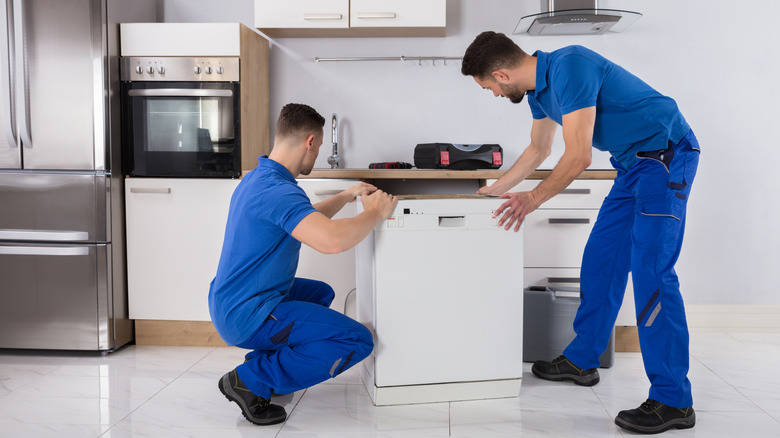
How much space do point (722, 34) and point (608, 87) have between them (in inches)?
70.5

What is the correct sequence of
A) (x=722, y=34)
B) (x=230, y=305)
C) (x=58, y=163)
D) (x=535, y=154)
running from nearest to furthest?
(x=230, y=305) → (x=535, y=154) → (x=58, y=163) → (x=722, y=34)

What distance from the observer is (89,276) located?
2836 millimetres

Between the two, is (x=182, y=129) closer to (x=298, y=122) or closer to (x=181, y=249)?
(x=181, y=249)

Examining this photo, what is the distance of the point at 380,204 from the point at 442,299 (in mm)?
394

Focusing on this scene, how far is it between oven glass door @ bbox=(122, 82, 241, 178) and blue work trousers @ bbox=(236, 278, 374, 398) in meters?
1.13

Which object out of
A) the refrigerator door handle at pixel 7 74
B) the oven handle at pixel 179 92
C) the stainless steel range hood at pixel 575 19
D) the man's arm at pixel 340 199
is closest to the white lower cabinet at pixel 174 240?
the oven handle at pixel 179 92

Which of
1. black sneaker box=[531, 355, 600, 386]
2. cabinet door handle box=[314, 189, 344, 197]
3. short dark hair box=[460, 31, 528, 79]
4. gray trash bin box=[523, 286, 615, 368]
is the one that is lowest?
black sneaker box=[531, 355, 600, 386]

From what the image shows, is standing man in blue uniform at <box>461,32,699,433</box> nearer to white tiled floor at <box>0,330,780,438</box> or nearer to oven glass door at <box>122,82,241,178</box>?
white tiled floor at <box>0,330,780,438</box>

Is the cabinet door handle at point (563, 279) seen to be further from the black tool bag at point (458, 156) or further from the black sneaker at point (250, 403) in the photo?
the black sneaker at point (250, 403)

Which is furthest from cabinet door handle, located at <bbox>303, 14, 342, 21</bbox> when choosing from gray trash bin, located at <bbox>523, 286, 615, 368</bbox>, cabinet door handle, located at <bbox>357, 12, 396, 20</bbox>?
gray trash bin, located at <bbox>523, 286, 615, 368</bbox>

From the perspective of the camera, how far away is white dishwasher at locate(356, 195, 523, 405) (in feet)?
6.94

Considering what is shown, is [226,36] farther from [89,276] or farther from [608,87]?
[608,87]

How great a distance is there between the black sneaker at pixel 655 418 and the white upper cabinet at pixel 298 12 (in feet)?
7.35

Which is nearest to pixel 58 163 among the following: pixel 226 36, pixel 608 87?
pixel 226 36
